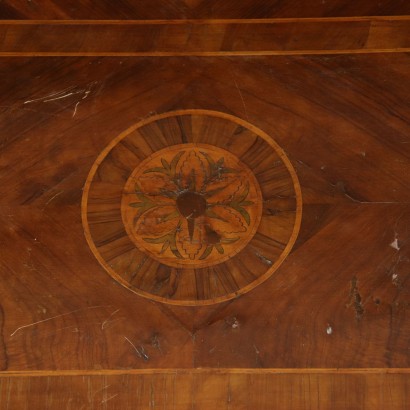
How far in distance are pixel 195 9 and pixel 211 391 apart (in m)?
1.03

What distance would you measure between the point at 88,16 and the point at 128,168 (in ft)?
1.45

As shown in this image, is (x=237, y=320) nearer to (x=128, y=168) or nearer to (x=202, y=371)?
(x=202, y=371)

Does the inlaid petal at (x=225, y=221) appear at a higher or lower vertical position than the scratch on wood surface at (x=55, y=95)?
lower

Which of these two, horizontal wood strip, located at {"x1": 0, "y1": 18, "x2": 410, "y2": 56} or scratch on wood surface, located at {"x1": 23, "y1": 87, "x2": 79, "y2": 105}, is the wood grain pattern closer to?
horizontal wood strip, located at {"x1": 0, "y1": 18, "x2": 410, "y2": 56}

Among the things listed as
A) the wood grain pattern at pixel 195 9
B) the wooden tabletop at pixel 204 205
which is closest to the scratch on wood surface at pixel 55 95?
the wooden tabletop at pixel 204 205

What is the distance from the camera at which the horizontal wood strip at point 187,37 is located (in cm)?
130

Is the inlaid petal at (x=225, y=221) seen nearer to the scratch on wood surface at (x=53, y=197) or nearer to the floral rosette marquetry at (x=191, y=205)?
the floral rosette marquetry at (x=191, y=205)

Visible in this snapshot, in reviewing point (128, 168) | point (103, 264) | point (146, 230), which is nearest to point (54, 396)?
point (103, 264)

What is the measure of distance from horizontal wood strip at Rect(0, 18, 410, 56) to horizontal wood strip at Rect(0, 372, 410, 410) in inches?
34.4

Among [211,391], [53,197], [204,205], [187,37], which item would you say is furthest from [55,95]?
[211,391]

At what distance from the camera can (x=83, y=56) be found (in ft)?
4.25

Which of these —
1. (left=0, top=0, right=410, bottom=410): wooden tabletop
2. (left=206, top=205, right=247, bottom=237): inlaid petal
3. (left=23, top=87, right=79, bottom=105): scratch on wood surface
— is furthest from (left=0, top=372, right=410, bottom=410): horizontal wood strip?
(left=23, top=87, right=79, bottom=105): scratch on wood surface

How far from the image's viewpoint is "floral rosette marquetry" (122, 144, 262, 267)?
1251mm

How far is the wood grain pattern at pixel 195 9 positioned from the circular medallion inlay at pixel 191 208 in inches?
11.7
